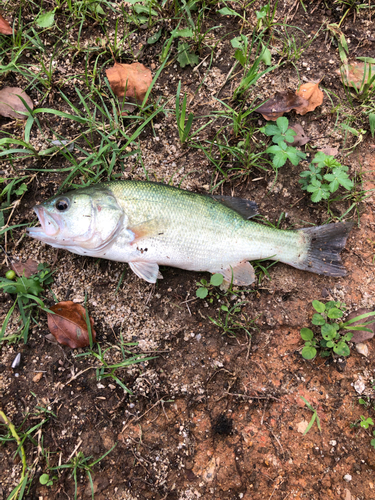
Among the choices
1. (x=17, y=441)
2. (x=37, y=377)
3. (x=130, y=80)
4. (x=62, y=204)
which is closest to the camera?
(x=17, y=441)

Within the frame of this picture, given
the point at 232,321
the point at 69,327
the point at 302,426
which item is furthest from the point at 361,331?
the point at 69,327

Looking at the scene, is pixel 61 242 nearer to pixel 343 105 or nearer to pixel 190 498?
pixel 190 498

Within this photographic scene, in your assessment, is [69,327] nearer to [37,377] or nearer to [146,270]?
[37,377]

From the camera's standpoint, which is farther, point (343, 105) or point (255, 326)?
point (343, 105)

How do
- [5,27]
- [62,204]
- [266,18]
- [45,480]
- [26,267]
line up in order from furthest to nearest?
1. [266,18]
2. [5,27]
3. [26,267]
4. [62,204]
5. [45,480]

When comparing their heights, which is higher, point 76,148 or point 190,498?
point 76,148

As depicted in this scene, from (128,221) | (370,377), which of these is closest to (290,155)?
(128,221)

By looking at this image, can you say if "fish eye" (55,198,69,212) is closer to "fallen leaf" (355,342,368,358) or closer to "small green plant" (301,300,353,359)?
"small green plant" (301,300,353,359)
